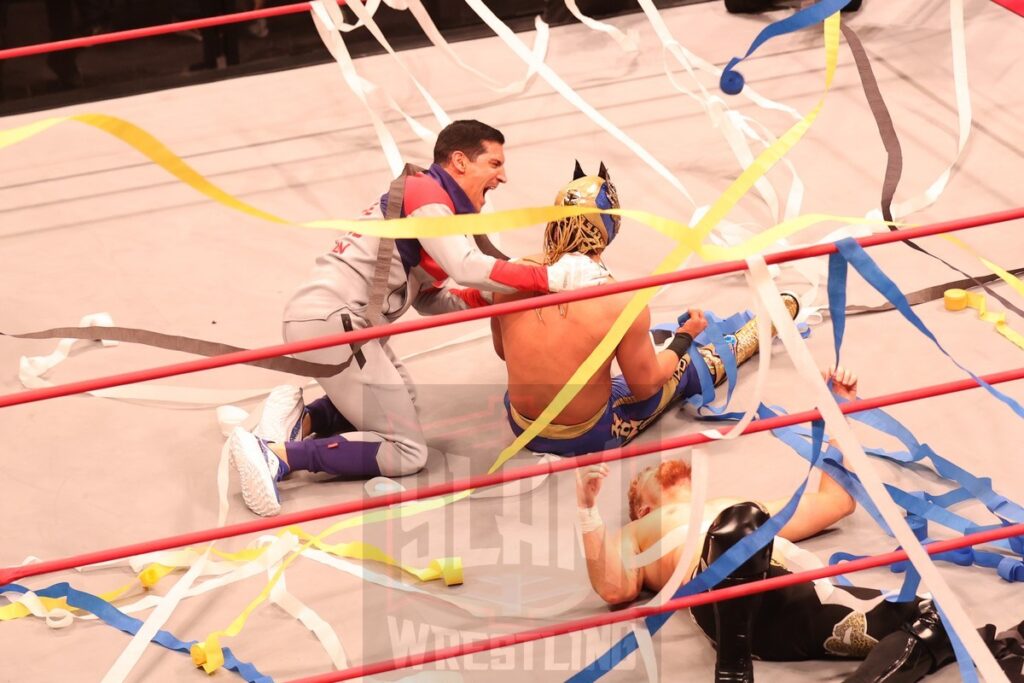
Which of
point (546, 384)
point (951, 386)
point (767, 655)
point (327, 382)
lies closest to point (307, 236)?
point (327, 382)

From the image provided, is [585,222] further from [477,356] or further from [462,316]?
[462,316]

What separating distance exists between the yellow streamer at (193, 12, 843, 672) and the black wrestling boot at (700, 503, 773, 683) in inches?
15.1

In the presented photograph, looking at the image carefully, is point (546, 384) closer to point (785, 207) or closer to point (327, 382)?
point (327, 382)

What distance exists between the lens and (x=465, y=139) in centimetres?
324

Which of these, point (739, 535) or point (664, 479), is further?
point (664, 479)

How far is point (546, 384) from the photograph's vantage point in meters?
3.14

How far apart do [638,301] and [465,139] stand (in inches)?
43.1

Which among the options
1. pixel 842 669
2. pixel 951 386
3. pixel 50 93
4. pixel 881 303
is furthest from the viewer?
pixel 50 93

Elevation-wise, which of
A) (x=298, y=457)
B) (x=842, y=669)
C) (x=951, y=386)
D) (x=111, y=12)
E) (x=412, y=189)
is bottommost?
(x=842, y=669)

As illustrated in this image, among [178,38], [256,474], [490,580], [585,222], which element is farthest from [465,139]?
[178,38]

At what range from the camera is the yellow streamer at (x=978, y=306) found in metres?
3.66

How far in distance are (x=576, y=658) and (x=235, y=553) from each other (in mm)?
819

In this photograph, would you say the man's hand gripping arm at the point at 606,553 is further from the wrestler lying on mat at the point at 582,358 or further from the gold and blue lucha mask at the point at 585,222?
the gold and blue lucha mask at the point at 585,222

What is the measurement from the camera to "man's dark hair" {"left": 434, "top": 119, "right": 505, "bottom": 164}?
3242 millimetres
